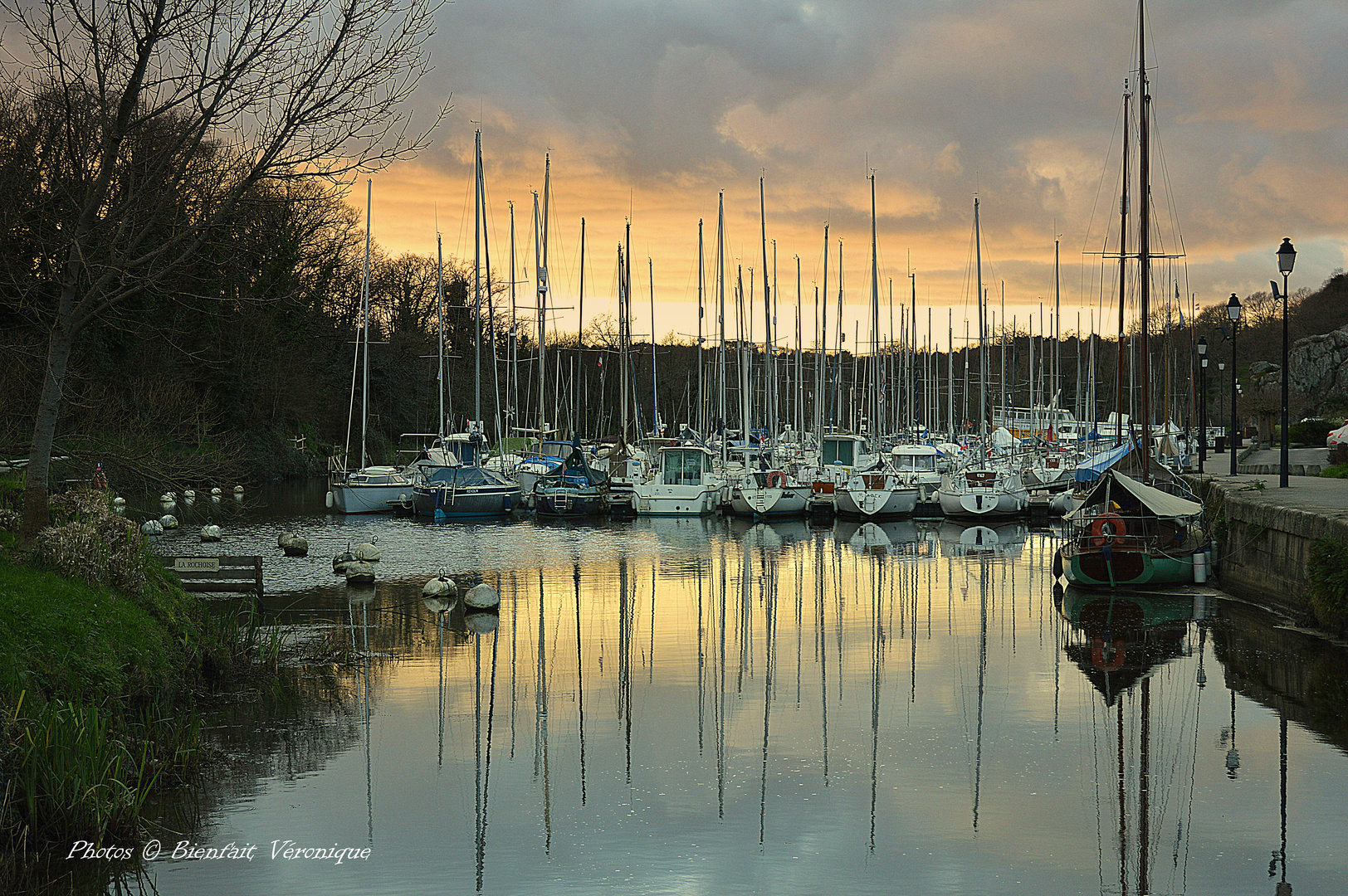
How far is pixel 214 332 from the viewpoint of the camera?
4506cm

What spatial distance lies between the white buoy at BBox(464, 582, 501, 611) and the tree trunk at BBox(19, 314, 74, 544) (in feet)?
28.4

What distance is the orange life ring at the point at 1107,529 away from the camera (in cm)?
2325

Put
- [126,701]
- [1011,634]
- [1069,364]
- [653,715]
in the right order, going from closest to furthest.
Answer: [126,701]
[653,715]
[1011,634]
[1069,364]

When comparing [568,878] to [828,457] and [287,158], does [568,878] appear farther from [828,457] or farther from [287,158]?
[828,457]

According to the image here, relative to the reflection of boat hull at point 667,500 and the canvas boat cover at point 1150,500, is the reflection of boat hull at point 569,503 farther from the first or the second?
the canvas boat cover at point 1150,500

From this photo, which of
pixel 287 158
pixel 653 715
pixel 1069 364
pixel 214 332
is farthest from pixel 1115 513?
pixel 1069 364

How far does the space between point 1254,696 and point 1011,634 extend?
210 inches

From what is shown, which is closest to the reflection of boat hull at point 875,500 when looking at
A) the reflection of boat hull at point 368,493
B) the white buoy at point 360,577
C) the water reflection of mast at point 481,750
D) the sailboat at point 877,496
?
the sailboat at point 877,496

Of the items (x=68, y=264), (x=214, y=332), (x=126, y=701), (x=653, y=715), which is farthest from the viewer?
(x=214, y=332)

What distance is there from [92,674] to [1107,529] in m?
18.8

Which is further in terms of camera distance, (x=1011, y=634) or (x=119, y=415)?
(x=119, y=415)

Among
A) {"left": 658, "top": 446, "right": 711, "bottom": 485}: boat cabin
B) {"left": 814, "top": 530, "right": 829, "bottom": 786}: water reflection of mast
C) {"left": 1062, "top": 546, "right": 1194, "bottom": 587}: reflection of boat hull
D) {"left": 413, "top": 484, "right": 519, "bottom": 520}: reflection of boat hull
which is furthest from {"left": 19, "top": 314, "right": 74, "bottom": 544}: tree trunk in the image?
{"left": 658, "top": 446, "right": 711, "bottom": 485}: boat cabin

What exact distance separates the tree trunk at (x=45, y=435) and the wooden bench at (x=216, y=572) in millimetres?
5913

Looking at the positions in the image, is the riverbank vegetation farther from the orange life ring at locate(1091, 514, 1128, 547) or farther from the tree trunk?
the orange life ring at locate(1091, 514, 1128, 547)
